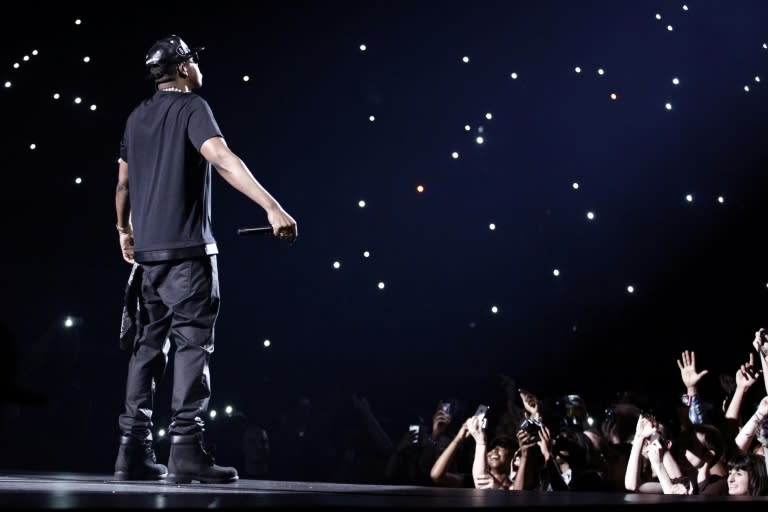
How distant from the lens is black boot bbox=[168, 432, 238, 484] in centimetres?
204

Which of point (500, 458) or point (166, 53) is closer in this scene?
point (166, 53)

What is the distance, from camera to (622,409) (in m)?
4.10

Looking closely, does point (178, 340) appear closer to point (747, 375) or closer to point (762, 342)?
point (762, 342)

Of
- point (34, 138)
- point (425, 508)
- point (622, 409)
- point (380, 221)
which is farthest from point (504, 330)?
point (425, 508)

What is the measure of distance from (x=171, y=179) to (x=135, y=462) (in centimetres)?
77

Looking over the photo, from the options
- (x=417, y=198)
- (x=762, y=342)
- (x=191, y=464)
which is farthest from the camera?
(x=417, y=198)

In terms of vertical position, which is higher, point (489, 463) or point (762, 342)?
point (762, 342)

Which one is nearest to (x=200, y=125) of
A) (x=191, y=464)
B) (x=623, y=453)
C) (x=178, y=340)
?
(x=178, y=340)

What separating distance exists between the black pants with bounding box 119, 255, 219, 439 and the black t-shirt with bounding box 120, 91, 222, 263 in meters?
0.06

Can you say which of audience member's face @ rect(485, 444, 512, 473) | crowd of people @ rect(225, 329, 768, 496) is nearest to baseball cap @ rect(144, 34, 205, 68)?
crowd of people @ rect(225, 329, 768, 496)

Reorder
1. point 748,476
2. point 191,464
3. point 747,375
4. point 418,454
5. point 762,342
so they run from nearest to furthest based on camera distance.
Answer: point 191,464
point 748,476
point 762,342
point 747,375
point 418,454

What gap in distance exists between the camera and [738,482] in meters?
2.79

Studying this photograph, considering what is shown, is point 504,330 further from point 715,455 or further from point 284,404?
point 715,455

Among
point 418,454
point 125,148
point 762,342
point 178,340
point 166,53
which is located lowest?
point 418,454
